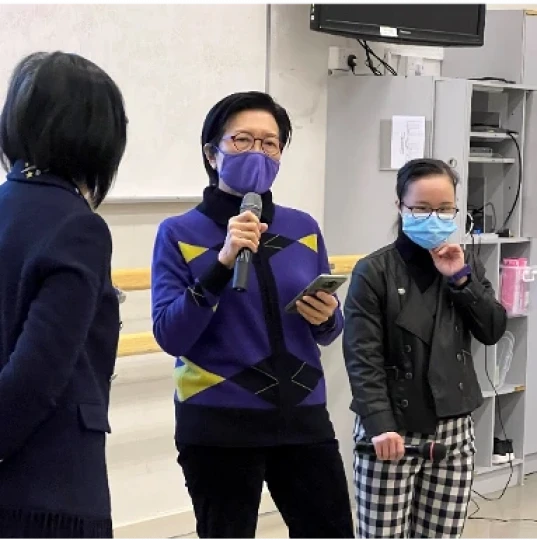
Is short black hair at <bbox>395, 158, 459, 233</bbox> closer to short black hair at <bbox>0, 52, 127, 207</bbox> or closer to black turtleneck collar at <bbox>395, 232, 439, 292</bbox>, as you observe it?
black turtleneck collar at <bbox>395, 232, 439, 292</bbox>

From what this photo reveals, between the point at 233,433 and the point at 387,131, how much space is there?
7.06 feet

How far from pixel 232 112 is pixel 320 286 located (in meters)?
0.43

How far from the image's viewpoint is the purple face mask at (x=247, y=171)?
1.86m

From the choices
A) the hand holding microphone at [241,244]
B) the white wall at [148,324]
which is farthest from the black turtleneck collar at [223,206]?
the white wall at [148,324]

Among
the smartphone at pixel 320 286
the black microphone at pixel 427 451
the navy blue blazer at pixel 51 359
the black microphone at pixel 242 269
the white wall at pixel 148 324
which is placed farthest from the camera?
the white wall at pixel 148 324

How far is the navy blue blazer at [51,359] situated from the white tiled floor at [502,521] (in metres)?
2.24

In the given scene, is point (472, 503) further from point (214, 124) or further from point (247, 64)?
point (214, 124)

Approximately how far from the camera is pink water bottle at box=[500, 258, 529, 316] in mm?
3998

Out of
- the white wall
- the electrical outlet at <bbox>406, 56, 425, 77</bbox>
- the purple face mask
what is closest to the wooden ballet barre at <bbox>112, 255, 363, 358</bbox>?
the white wall

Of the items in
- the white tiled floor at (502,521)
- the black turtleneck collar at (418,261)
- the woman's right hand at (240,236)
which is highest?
the woman's right hand at (240,236)

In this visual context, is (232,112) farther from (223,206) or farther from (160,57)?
(160,57)

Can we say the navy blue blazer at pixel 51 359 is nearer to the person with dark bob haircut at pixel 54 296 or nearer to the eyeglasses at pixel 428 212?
the person with dark bob haircut at pixel 54 296

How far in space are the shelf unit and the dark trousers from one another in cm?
180

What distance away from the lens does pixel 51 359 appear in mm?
1260
